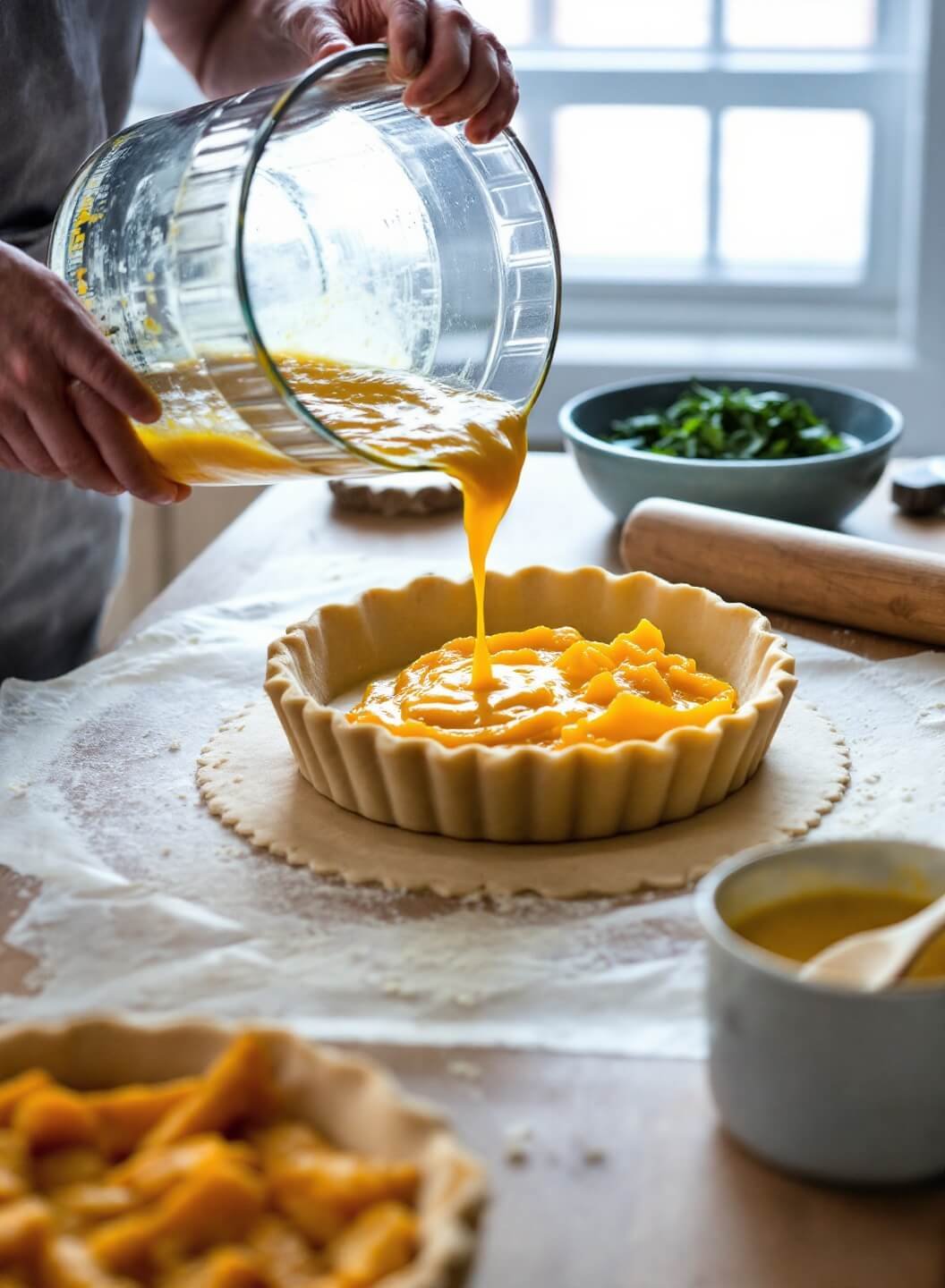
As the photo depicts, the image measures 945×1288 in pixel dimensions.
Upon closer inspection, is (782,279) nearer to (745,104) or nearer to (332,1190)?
(745,104)

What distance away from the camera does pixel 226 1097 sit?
3.07 feet

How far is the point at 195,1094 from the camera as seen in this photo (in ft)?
3.08

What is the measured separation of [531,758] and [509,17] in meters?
3.34

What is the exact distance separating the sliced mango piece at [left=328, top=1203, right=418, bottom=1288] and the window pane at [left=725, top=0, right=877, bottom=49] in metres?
3.93

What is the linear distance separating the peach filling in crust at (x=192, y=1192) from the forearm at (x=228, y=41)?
5.66 feet

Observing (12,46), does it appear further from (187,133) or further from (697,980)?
(697,980)

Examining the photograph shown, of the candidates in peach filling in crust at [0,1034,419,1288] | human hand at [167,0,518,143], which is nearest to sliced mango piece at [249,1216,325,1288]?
peach filling in crust at [0,1034,419,1288]

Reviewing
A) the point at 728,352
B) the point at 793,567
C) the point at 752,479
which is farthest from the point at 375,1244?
the point at 728,352

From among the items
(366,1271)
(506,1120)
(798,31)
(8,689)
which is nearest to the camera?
Result: (366,1271)

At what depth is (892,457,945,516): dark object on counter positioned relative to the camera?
2.46m

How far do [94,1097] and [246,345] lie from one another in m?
0.68

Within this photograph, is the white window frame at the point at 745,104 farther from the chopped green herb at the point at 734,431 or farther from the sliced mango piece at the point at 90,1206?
the sliced mango piece at the point at 90,1206

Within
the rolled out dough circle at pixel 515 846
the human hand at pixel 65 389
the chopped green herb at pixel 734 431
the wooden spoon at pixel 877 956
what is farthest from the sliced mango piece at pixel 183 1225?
the chopped green herb at pixel 734 431

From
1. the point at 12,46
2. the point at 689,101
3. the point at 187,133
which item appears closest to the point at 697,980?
the point at 187,133
